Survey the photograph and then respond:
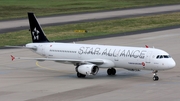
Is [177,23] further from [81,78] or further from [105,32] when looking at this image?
[81,78]

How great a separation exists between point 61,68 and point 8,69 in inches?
221

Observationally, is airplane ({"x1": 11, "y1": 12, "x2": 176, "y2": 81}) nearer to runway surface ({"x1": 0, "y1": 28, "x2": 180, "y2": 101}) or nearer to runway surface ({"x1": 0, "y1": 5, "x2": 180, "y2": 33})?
runway surface ({"x1": 0, "y1": 28, "x2": 180, "y2": 101})

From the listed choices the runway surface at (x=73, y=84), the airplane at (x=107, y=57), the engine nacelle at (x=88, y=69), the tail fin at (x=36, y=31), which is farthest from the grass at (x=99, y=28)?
the engine nacelle at (x=88, y=69)

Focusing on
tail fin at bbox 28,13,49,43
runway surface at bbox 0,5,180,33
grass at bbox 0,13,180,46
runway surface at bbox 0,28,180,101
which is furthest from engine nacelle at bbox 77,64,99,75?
runway surface at bbox 0,5,180,33

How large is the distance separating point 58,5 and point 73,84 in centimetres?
9281

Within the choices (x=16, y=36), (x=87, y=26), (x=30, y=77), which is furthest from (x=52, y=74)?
(x=87, y=26)

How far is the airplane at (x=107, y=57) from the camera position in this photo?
5134 centimetres

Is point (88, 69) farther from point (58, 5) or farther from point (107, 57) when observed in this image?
point (58, 5)

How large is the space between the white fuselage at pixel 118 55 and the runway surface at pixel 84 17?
40.4 meters

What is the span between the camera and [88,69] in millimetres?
52719

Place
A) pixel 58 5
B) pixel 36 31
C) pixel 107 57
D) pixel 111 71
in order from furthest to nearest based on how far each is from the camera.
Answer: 1. pixel 58 5
2. pixel 36 31
3. pixel 111 71
4. pixel 107 57

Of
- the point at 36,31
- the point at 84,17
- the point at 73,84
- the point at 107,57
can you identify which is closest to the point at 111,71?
the point at 107,57

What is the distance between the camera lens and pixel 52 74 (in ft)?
188

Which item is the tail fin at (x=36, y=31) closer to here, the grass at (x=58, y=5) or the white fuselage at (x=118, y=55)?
the white fuselage at (x=118, y=55)
